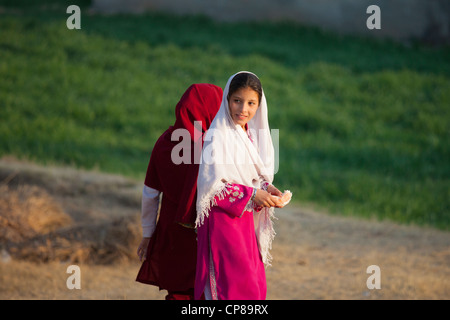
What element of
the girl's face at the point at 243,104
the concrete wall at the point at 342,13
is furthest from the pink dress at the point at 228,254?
the concrete wall at the point at 342,13

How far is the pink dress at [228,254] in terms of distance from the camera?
9.22ft

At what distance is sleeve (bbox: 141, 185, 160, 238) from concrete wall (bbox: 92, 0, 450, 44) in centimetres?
1300

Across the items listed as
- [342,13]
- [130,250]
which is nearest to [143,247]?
[130,250]

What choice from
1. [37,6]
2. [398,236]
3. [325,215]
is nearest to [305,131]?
[325,215]

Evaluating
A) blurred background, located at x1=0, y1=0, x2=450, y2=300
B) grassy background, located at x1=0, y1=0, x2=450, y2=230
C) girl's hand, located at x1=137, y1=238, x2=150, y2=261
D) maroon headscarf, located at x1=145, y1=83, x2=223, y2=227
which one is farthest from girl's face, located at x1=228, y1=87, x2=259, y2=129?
grassy background, located at x1=0, y1=0, x2=450, y2=230

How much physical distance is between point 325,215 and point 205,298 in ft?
15.5

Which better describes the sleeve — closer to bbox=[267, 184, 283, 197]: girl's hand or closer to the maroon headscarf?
the maroon headscarf

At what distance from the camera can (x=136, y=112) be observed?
1218 centimetres

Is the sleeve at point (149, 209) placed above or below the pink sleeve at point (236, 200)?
below

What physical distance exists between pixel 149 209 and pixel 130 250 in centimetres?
255

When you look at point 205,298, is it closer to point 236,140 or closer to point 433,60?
point 236,140

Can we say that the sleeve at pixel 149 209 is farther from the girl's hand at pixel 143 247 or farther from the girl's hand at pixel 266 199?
the girl's hand at pixel 266 199

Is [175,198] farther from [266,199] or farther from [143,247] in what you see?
[266,199]

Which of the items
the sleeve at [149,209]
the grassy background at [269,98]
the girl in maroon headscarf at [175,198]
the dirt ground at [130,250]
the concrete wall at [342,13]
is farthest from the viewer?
the concrete wall at [342,13]
